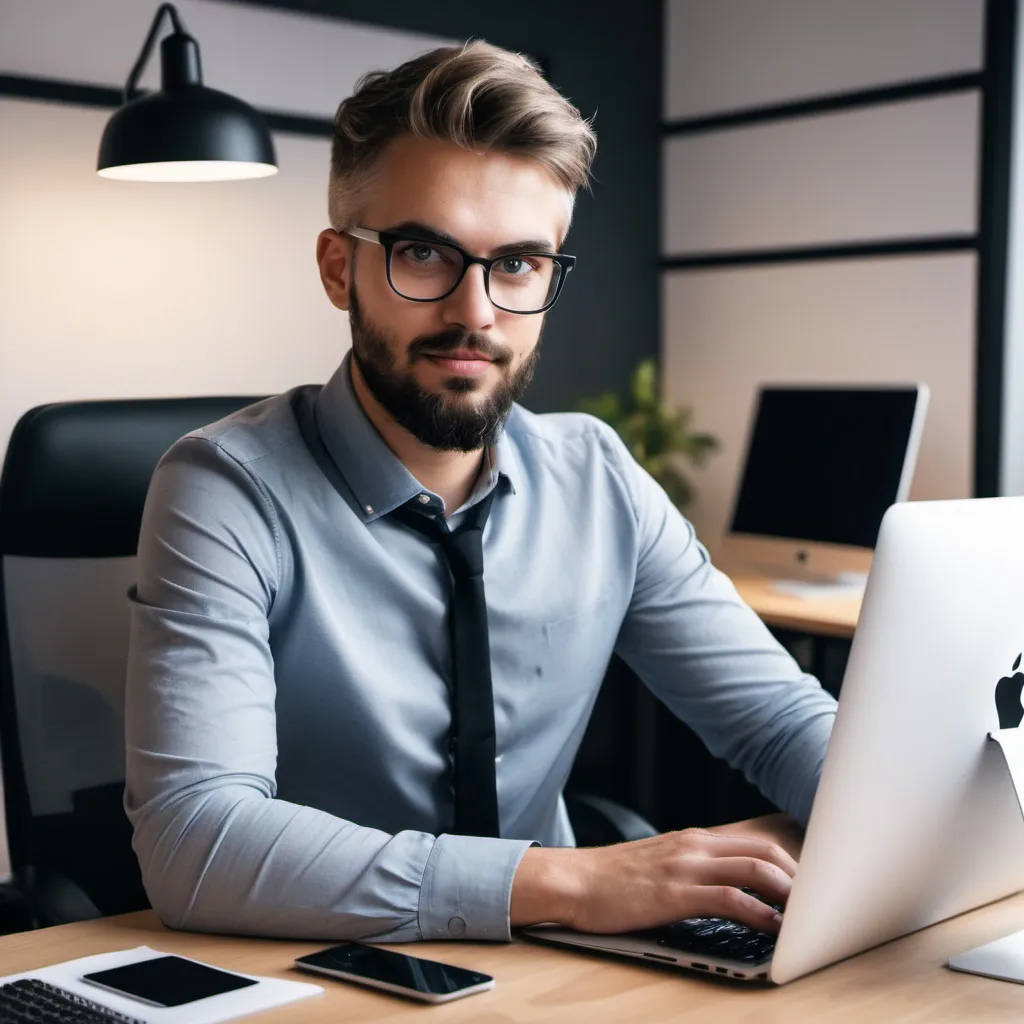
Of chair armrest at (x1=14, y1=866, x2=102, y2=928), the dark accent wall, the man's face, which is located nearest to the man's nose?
the man's face

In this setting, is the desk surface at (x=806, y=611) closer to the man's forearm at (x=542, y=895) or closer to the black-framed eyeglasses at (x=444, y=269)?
the black-framed eyeglasses at (x=444, y=269)

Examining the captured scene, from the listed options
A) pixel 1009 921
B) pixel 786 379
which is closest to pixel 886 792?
pixel 1009 921

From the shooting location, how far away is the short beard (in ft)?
4.68

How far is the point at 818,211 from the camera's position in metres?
3.66

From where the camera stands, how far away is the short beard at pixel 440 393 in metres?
1.43

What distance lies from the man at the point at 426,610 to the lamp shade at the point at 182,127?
2.71 ft

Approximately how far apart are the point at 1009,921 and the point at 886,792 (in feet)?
0.95

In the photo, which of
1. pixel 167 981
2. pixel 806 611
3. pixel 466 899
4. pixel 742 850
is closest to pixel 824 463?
pixel 806 611

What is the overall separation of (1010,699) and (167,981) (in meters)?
0.65

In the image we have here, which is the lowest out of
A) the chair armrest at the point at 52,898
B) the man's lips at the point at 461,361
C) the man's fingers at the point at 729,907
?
the chair armrest at the point at 52,898

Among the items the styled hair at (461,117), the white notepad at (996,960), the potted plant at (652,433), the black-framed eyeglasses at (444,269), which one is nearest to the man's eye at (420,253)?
the black-framed eyeglasses at (444,269)

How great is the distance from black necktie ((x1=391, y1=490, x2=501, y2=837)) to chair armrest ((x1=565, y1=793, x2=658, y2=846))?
233 mm

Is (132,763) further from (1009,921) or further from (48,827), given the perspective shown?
(1009,921)

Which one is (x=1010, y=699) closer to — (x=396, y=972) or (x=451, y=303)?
(x=396, y=972)
